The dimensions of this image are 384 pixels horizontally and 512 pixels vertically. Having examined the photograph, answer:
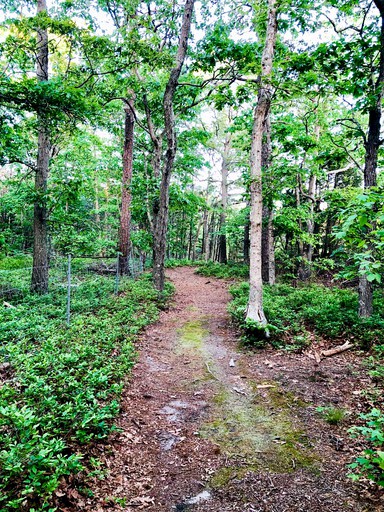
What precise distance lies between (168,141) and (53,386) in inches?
319

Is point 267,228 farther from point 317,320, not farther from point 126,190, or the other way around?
point 126,190

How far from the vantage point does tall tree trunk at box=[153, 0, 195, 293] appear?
880 centimetres

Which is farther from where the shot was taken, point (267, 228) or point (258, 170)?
point (267, 228)

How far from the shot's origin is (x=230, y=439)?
379cm

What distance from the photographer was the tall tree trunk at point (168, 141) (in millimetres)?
8797

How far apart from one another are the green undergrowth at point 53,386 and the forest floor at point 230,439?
0.90ft

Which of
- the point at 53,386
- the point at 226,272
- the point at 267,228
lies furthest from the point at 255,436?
the point at 226,272

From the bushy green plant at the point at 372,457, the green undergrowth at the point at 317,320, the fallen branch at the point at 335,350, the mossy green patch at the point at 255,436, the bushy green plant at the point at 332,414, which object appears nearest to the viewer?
the bushy green plant at the point at 372,457

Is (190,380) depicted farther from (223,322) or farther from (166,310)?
(166,310)

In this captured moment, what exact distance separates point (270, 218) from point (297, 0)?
6.56m

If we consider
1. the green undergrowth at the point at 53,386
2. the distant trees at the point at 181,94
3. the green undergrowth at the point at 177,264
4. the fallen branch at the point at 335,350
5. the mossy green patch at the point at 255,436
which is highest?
the distant trees at the point at 181,94

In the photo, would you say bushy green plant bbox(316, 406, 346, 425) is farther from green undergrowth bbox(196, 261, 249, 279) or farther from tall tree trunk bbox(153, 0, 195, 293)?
green undergrowth bbox(196, 261, 249, 279)

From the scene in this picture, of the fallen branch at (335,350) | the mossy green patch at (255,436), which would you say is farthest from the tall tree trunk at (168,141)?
the mossy green patch at (255,436)

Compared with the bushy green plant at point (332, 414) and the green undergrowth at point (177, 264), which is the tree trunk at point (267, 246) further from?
the green undergrowth at point (177, 264)
